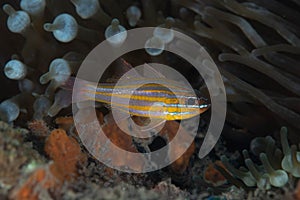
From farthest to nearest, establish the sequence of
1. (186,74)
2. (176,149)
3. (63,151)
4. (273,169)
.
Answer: (186,74) < (176,149) < (273,169) < (63,151)

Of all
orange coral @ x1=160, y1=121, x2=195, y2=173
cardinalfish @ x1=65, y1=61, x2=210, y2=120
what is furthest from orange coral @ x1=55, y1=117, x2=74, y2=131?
orange coral @ x1=160, y1=121, x2=195, y2=173

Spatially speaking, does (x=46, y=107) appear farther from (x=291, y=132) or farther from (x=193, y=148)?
(x=291, y=132)

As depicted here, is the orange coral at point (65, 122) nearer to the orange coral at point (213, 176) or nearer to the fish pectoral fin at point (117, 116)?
the fish pectoral fin at point (117, 116)

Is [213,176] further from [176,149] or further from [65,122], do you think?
[65,122]

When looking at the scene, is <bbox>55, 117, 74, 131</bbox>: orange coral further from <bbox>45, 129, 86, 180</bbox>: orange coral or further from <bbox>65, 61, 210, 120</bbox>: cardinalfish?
<bbox>45, 129, 86, 180</bbox>: orange coral

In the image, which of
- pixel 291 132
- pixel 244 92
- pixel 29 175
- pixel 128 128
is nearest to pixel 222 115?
pixel 244 92

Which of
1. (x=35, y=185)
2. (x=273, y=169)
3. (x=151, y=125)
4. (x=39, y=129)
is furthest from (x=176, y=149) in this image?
(x=35, y=185)

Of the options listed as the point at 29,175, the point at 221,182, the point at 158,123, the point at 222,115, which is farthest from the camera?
the point at 222,115

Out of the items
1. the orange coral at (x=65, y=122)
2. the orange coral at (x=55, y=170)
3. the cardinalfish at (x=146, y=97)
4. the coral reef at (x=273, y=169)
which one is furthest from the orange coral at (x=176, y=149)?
the orange coral at (x=55, y=170)
